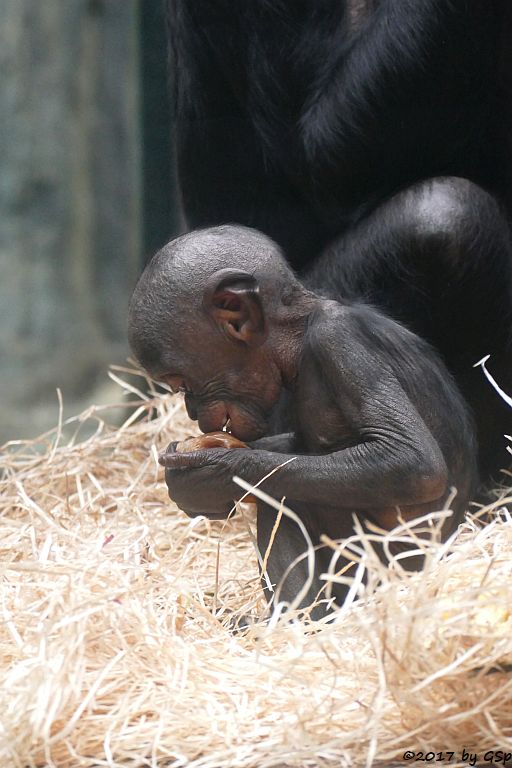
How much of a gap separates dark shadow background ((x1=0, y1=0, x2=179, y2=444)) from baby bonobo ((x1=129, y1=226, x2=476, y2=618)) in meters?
2.09

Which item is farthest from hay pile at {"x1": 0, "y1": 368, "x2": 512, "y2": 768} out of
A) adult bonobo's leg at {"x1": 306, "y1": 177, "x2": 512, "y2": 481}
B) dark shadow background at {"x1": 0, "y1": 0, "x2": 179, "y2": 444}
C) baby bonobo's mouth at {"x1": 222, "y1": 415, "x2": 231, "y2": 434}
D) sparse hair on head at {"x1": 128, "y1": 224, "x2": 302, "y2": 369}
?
dark shadow background at {"x1": 0, "y1": 0, "x2": 179, "y2": 444}

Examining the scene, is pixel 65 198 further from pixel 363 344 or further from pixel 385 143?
pixel 363 344

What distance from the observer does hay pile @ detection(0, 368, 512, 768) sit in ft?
4.05

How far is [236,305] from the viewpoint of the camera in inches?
70.6

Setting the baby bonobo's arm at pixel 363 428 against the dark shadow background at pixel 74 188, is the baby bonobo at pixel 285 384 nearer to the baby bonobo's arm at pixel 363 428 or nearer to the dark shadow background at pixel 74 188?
the baby bonobo's arm at pixel 363 428

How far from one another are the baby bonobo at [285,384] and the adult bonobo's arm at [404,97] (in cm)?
40

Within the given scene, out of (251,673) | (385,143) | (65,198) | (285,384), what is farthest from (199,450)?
(65,198)

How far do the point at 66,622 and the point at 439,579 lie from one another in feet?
1.44

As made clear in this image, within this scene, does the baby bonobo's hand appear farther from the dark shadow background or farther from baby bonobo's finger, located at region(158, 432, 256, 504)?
the dark shadow background

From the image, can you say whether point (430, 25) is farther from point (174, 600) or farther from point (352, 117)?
point (174, 600)

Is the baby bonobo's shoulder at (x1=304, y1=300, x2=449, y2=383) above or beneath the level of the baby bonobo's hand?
above

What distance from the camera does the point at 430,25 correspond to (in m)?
2.10

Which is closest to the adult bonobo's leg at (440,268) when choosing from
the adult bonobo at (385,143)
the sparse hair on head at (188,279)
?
the adult bonobo at (385,143)

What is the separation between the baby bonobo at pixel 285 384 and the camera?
5.53ft
